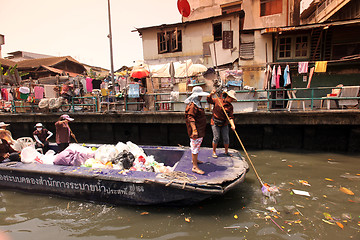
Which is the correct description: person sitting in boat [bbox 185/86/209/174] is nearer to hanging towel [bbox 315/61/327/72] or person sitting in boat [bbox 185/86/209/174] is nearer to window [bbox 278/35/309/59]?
hanging towel [bbox 315/61/327/72]

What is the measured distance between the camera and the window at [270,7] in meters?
15.0

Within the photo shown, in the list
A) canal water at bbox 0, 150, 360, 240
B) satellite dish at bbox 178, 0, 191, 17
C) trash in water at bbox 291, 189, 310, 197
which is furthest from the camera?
satellite dish at bbox 178, 0, 191, 17

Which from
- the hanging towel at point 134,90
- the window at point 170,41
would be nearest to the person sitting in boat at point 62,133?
the hanging towel at point 134,90

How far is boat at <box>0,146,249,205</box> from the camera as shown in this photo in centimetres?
371

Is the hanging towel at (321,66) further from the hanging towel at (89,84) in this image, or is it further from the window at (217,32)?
the hanging towel at (89,84)

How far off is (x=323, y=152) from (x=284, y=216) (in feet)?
17.9

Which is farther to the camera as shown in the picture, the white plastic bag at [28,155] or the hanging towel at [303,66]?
the hanging towel at [303,66]

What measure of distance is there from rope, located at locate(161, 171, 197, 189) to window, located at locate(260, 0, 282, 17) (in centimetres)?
1560

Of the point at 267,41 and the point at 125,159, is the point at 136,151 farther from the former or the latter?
the point at 267,41

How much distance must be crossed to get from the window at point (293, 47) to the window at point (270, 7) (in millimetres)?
4511

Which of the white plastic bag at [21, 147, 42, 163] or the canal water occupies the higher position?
the white plastic bag at [21, 147, 42, 163]

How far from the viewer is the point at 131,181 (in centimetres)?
390

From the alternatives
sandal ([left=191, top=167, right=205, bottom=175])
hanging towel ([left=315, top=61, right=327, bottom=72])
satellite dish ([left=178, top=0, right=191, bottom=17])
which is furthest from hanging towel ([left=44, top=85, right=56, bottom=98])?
hanging towel ([left=315, top=61, right=327, bottom=72])

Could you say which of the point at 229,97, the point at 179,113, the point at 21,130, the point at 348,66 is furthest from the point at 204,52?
the point at 21,130
